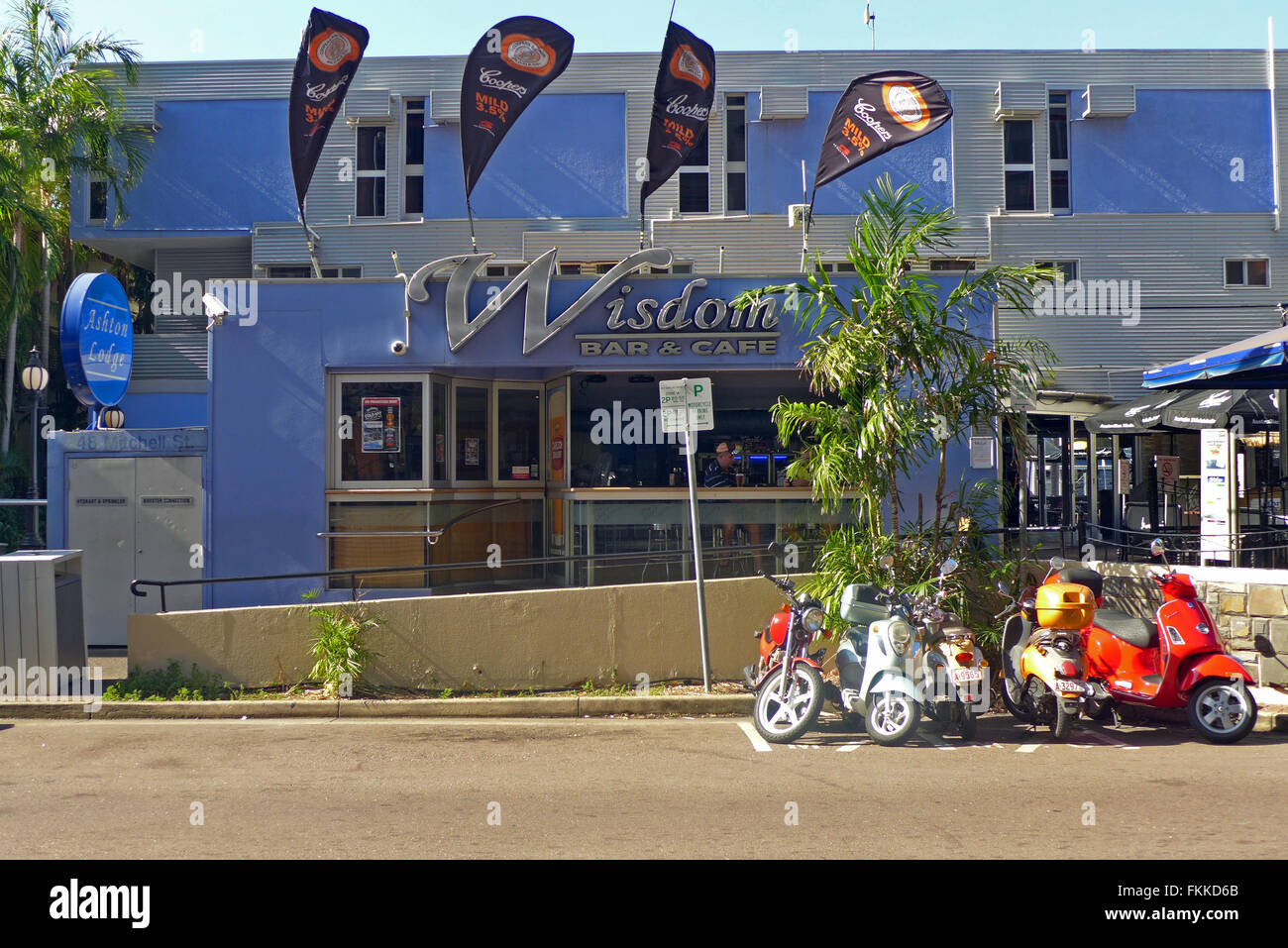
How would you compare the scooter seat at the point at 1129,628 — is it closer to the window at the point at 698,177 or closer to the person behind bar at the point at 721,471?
the person behind bar at the point at 721,471

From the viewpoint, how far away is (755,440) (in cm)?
1403

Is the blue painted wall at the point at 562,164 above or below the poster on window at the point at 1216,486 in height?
above

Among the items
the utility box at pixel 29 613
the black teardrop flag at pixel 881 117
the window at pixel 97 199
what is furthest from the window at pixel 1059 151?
the window at pixel 97 199

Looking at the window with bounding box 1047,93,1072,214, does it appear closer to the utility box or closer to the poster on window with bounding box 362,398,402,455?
the poster on window with bounding box 362,398,402,455

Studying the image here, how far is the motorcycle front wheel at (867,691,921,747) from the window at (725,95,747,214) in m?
15.7

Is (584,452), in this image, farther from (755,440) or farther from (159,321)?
(159,321)

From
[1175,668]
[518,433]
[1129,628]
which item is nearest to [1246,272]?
[518,433]

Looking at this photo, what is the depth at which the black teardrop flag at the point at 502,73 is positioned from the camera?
1425 centimetres

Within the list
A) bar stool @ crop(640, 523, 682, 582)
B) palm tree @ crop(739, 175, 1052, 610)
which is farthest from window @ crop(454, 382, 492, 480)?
palm tree @ crop(739, 175, 1052, 610)

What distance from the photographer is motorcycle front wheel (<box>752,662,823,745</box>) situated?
8.76 m

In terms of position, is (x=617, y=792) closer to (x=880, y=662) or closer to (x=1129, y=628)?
(x=880, y=662)

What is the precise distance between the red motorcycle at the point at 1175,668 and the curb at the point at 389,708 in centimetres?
314
